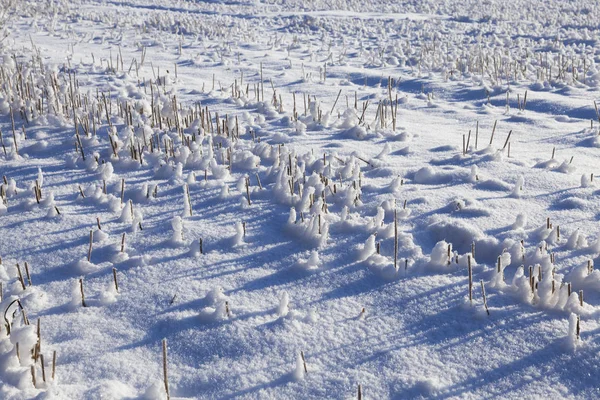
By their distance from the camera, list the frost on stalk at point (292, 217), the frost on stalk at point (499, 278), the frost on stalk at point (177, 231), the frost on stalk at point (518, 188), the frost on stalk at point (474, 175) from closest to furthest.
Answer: the frost on stalk at point (499, 278) < the frost on stalk at point (177, 231) < the frost on stalk at point (292, 217) < the frost on stalk at point (518, 188) < the frost on stalk at point (474, 175)

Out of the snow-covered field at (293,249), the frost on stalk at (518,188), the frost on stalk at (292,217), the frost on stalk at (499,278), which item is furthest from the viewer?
the frost on stalk at (518,188)

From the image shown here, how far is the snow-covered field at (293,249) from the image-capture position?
81.6 inches

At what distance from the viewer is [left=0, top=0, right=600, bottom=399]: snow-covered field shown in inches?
81.6

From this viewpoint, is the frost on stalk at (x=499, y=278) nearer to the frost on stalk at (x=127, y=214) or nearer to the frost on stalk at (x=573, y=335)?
the frost on stalk at (x=573, y=335)

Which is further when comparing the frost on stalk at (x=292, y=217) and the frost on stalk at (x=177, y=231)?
the frost on stalk at (x=292, y=217)

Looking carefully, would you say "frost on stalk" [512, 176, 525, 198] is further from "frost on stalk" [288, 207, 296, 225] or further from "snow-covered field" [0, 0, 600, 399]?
"frost on stalk" [288, 207, 296, 225]

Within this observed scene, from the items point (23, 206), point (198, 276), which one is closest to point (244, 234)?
point (198, 276)

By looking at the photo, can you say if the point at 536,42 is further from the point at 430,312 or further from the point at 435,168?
the point at 430,312

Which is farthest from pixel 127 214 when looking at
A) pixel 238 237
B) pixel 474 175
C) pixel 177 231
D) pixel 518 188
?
pixel 518 188

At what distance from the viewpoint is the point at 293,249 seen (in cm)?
294

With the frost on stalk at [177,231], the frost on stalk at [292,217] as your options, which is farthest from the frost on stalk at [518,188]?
the frost on stalk at [177,231]

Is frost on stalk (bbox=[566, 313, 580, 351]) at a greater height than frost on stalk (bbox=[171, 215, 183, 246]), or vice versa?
frost on stalk (bbox=[171, 215, 183, 246])

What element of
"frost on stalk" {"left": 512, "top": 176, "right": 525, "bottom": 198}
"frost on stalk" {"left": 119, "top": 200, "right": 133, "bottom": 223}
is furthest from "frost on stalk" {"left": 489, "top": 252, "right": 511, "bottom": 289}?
"frost on stalk" {"left": 119, "top": 200, "right": 133, "bottom": 223}

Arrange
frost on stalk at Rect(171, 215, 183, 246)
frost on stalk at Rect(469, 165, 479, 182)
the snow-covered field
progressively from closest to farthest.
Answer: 1. the snow-covered field
2. frost on stalk at Rect(171, 215, 183, 246)
3. frost on stalk at Rect(469, 165, 479, 182)
